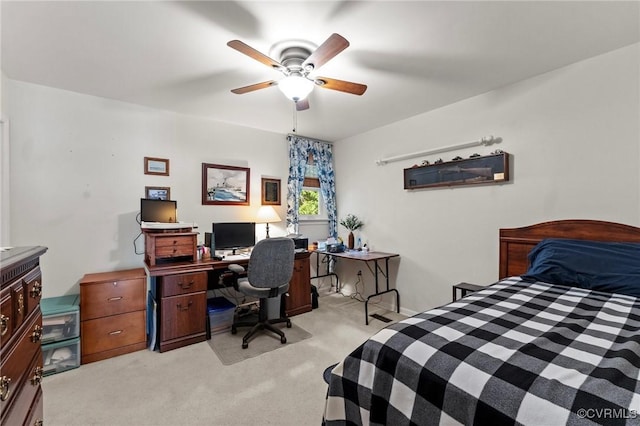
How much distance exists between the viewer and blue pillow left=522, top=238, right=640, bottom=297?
178cm

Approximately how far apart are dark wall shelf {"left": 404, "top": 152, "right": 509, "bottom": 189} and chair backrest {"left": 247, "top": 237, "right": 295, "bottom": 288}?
1784mm

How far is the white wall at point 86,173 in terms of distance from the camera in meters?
2.57

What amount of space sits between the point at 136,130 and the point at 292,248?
2.18 meters

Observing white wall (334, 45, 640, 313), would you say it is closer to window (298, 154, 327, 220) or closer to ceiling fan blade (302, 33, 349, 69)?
window (298, 154, 327, 220)

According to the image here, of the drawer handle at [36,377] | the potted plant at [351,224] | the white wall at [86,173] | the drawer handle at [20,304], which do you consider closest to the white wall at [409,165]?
the white wall at [86,173]

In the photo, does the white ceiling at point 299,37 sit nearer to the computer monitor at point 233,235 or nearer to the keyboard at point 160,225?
the keyboard at point 160,225

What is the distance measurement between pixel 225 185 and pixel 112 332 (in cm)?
196

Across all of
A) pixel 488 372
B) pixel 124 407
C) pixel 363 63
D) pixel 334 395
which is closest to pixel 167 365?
pixel 124 407

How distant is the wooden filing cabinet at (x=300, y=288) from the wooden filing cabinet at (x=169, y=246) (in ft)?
3.95

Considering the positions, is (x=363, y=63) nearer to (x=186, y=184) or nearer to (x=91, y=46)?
(x=91, y=46)

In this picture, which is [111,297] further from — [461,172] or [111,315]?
[461,172]

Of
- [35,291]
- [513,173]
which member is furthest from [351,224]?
[35,291]

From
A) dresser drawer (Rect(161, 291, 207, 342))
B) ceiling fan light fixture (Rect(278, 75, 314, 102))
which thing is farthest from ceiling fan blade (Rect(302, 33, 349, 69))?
dresser drawer (Rect(161, 291, 207, 342))

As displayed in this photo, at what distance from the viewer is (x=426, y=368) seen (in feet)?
3.26
